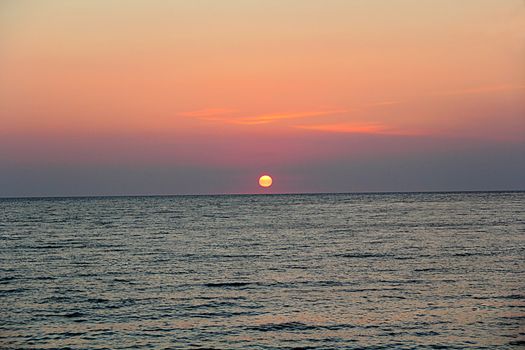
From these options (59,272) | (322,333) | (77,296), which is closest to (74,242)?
(59,272)

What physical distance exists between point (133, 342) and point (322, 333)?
645 cm

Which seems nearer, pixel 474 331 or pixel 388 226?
pixel 474 331

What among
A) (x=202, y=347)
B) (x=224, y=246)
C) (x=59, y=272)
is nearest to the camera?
(x=202, y=347)

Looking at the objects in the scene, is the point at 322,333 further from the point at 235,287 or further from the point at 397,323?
the point at 235,287

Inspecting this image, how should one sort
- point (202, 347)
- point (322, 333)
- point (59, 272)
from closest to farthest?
point (202, 347) → point (322, 333) → point (59, 272)

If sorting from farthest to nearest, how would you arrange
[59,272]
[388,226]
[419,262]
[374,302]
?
[388,226] < [419,262] < [59,272] < [374,302]

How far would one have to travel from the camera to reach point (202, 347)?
65.7ft

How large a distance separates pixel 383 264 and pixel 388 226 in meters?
34.1

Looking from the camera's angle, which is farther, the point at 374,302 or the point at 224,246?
the point at 224,246

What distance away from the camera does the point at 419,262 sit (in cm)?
3912

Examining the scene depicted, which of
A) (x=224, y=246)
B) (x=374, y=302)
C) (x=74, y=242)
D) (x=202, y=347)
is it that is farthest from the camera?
(x=74, y=242)

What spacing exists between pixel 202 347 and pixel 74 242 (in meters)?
38.9

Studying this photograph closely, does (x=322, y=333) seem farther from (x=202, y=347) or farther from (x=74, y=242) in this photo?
(x=74, y=242)

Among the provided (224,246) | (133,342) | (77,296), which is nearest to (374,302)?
(133,342)
